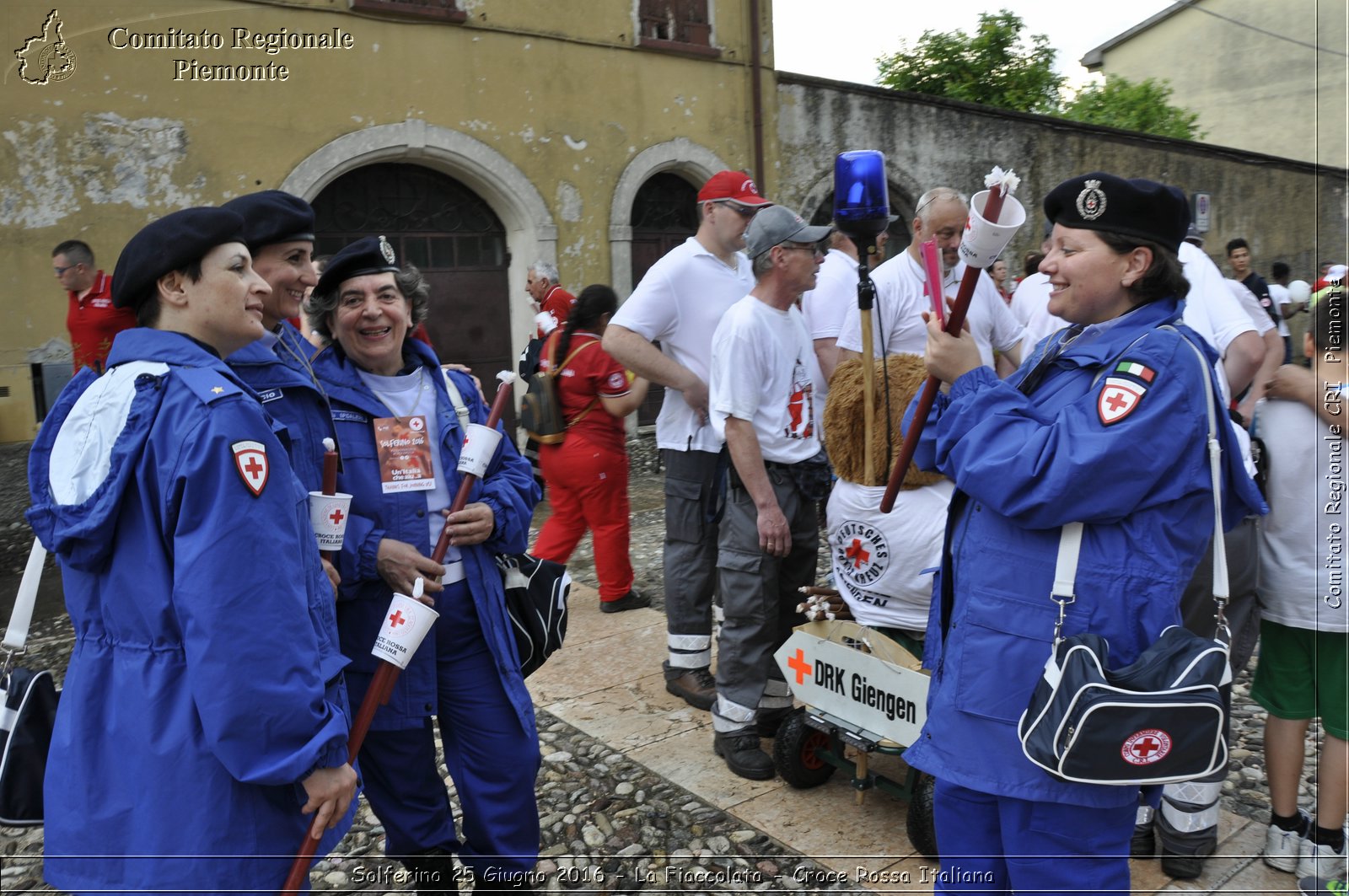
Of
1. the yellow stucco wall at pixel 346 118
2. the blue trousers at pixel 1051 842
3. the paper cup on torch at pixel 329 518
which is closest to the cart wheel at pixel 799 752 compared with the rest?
the blue trousers at pixel 1051 842

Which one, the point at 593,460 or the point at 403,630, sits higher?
the point at 593,460

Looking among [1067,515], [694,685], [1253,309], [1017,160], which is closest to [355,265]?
[1067,515]

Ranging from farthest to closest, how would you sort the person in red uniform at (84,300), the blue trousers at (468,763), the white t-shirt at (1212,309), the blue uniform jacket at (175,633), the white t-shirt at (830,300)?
1. the person in red uniform at (84,300)
2. the white t-shirt at (830,300)
3. the white t-shirt at (1212,309)
4. the blue trousers at (468,763)
5. the blue uniform jacket at (175,633)

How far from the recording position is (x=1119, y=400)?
1.98m

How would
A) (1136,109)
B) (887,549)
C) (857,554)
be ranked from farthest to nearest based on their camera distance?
(1136,109) < (857,554) < (887,549)

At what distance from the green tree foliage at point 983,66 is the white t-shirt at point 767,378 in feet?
61.5

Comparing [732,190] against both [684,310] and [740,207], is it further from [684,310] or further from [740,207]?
[684,310]

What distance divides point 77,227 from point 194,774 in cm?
803

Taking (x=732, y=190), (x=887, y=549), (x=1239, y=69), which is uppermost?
(x=1239, y=69)

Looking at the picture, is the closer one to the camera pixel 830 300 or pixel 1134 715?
pixel 1134 715

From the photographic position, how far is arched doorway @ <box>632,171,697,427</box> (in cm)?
1213

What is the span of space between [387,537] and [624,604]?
3310 millimetres

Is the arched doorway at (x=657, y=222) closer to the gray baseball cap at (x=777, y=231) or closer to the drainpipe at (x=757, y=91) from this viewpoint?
the drainpipe at (x=757, y=91)

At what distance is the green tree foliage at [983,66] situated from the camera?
2111 centimetres
